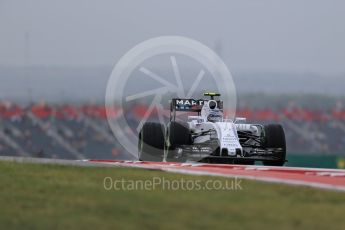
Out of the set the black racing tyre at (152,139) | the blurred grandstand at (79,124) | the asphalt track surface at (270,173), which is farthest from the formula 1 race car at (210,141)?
the blurred grandstand at (79,124)

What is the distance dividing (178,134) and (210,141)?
2.53 ft

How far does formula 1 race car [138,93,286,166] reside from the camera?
18375 millimetres

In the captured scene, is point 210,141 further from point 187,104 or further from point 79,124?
point 79,124

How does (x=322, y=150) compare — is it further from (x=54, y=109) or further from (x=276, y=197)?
(x=276, y=197)

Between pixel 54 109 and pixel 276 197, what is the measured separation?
67.4ft

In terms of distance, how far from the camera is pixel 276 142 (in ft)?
63.5

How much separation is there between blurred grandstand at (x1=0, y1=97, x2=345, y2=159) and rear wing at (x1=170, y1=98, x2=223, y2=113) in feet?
26.7

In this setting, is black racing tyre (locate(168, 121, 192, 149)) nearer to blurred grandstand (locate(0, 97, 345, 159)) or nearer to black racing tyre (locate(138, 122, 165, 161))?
black racing tyre (locate(138, 122, 165, 161))


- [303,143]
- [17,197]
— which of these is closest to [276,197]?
[17,197]

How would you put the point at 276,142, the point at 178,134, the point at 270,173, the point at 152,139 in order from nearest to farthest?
the point at 270,173 < the point at 178,134 < the point at 152,139 < the point at 276,142

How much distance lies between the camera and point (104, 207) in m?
9.90

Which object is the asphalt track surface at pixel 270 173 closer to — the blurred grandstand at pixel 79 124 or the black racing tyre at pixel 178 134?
the black racing tyre at pixel 178 134

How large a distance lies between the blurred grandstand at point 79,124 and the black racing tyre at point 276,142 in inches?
379

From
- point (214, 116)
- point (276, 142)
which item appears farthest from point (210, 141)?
point (276, 142)
